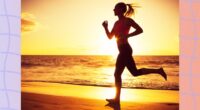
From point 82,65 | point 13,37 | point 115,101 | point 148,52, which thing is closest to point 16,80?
point 13,37

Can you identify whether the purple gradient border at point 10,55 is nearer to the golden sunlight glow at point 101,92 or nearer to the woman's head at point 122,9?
the golden sunlight glow at point 101,92

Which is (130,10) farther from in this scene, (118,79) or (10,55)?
(10,55)

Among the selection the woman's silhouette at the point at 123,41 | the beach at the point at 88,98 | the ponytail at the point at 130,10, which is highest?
the ponytail at the point at 130,10

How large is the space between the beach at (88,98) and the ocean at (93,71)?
0.08ft

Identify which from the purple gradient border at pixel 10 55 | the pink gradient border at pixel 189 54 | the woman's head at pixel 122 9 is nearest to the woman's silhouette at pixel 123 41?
the woman's head at pixel 122 9

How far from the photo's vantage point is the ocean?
5.52 ft

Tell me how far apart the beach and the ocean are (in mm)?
24

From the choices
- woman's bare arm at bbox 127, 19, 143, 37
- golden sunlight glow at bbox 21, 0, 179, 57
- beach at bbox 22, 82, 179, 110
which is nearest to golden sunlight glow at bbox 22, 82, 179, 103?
beach at bbox 22, 82, 179, 110

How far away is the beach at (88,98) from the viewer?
5.54 feet

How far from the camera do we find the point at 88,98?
5.57ft

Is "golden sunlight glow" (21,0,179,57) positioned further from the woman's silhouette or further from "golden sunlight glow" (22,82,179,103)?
"golden sunlight glow" (22,82,179,103)

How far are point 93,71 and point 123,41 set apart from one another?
0.64 ft

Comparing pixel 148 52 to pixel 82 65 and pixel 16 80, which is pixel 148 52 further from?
pixel 16 80

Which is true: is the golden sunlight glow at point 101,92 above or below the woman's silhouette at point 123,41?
below
